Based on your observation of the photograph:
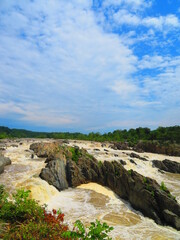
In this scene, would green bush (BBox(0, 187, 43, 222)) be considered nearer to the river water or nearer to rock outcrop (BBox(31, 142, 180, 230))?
the river water

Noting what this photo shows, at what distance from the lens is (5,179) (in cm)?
1733

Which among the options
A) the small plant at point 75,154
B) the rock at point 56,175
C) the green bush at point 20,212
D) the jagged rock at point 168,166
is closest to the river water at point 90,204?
the rock at point 56,175

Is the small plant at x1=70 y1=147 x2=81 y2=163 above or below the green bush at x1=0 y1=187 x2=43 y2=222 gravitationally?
above

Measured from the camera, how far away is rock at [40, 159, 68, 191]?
58.1 ft

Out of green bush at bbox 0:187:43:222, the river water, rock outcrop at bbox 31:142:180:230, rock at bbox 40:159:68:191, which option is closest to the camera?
green bush at bbox 0:187:43:222

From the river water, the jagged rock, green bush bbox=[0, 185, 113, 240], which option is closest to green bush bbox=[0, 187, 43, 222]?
green bush bbox=[0, 185, 113, 240]

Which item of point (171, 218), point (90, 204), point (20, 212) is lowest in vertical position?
point (90, 204)

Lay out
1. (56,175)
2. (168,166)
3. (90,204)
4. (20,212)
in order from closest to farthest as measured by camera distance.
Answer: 1. (20,212)
2. (90,204)
3. (56,175)
4. (168,166)

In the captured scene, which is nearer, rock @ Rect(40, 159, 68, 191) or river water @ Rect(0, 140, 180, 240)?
river water @ Rect(0, 140, 180, 240)

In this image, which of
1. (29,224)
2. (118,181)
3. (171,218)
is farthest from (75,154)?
(29,224)

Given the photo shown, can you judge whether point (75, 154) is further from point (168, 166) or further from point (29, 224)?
point (168, 166)

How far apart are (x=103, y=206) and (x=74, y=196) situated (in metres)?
3.13

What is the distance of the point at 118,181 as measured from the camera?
1948 centimetres

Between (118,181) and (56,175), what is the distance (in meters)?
6.82
